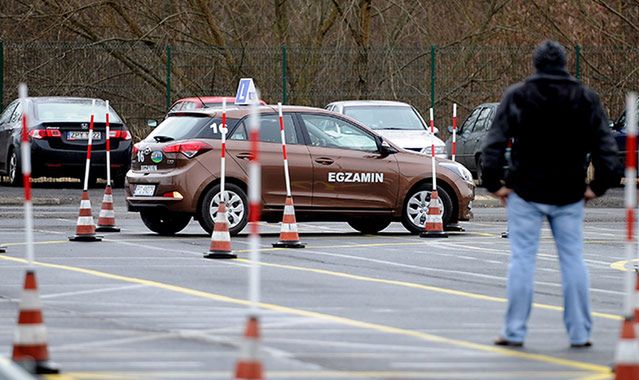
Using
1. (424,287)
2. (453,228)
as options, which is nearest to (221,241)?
(424,287)

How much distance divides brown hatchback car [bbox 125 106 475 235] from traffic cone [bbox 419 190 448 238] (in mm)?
739

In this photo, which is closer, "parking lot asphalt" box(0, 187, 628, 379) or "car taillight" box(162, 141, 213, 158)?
"parking lot asphalt" box(0, 187, 628, 379)

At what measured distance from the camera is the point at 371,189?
21125mm

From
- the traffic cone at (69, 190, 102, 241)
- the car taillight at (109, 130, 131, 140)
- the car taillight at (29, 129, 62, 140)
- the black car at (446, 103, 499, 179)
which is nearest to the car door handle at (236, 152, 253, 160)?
the traffic cone at (69, 190, 102, 241)

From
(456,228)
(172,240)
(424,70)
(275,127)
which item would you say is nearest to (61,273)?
(172,240)

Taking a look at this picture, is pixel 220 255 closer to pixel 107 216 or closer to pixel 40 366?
pixel 107 216

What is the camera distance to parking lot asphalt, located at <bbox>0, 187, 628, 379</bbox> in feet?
31.7

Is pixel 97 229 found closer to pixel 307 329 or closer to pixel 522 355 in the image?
pixel 307 329

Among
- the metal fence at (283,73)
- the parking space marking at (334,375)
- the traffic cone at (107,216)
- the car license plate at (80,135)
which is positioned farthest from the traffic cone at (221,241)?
the metal fence at (283,73)

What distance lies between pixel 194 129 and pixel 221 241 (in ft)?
11.5

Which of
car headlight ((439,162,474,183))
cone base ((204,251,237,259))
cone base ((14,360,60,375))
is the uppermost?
car headlight ((439,162,474,183))

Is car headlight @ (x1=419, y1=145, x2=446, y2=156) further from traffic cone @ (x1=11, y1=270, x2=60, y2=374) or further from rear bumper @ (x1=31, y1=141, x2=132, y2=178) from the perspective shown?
traffic cone @ (x1=11, y1=270, x2=60, y2=374)

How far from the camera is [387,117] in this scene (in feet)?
97.9

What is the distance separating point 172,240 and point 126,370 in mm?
10716
